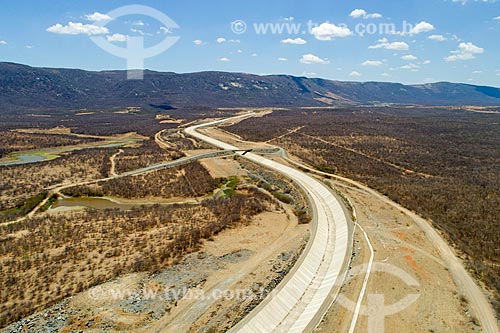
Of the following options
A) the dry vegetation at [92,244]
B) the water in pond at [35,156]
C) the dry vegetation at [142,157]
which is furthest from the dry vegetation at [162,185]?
the water in pond at [35,156]

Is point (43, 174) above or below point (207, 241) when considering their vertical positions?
A: below

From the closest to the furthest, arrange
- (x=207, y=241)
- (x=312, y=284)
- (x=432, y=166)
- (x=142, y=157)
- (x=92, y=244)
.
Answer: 1. (x=312, y=284)
2. (x=92, y=244)
3. (x=207, y=241)
4. (x=432, y=166)
5. (x=142, y=157)

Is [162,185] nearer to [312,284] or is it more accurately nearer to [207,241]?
[207,241]

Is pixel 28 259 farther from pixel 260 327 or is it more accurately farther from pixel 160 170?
pixel 160 170

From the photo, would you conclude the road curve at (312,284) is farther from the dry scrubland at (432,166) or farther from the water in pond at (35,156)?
the water in pond at (35,156)

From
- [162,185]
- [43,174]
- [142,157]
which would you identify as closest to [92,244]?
[162,185]

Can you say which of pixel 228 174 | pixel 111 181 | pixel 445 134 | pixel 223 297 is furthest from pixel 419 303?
pixel 445 134
